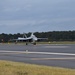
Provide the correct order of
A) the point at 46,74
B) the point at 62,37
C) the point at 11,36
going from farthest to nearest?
→ the point at 11,36, the point at 62,37, the point at 46,74

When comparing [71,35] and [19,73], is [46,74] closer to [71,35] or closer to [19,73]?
[19,73]

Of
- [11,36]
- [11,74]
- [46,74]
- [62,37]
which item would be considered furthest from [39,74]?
[11,36]

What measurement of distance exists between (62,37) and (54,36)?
5.69m

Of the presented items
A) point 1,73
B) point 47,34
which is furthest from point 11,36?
point 1,73

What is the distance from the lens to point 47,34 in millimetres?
156375

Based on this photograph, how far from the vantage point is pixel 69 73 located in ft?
49.6

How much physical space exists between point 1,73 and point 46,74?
2015 mm

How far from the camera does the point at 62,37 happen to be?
139375 millimetres

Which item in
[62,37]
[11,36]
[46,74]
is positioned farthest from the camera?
[11,36]

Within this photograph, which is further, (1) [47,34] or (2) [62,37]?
(1) [47,34]

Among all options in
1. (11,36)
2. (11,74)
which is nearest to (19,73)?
(11,74)

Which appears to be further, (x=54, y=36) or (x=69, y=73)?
(x=54, y=36)

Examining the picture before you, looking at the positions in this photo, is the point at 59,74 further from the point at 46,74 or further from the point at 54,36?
the point at 54,36

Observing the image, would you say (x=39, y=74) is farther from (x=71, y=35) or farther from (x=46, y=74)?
(x=71, y=35)
